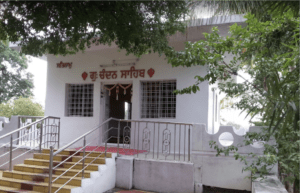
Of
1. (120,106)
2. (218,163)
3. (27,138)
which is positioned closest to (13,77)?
(120,106)

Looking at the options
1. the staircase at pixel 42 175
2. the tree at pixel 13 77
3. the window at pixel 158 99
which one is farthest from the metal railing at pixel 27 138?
the tree at pixel 13 77

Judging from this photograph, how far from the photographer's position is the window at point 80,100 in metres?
9.89

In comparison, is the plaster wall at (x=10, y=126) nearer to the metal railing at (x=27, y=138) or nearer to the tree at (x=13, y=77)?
the metal railing at (x=27, y=138)

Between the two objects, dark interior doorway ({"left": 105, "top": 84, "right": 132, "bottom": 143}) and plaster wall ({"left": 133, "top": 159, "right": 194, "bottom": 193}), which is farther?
dark interior doorway ({"left": 105, "top": 84, "right": 132, "bottom": 143})

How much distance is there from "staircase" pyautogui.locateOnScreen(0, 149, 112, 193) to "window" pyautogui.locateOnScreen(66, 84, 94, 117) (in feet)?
8.85

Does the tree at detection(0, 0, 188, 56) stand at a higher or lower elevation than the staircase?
higher

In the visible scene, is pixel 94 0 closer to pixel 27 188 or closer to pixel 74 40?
pixel 74 40

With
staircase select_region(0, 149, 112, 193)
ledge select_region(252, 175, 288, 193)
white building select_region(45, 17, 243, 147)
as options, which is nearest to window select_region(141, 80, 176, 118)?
white building select_region(45, 17, 243, 147)

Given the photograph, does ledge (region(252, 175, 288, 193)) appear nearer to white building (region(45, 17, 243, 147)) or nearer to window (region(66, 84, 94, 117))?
white building (region(45, 17, 243, 147))

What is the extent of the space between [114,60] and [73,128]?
2.71 m

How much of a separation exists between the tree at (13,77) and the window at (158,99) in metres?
12.1

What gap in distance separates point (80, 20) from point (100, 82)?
5.52 m

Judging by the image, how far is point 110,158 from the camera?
7.02 metres

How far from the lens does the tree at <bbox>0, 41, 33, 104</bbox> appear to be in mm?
18188
